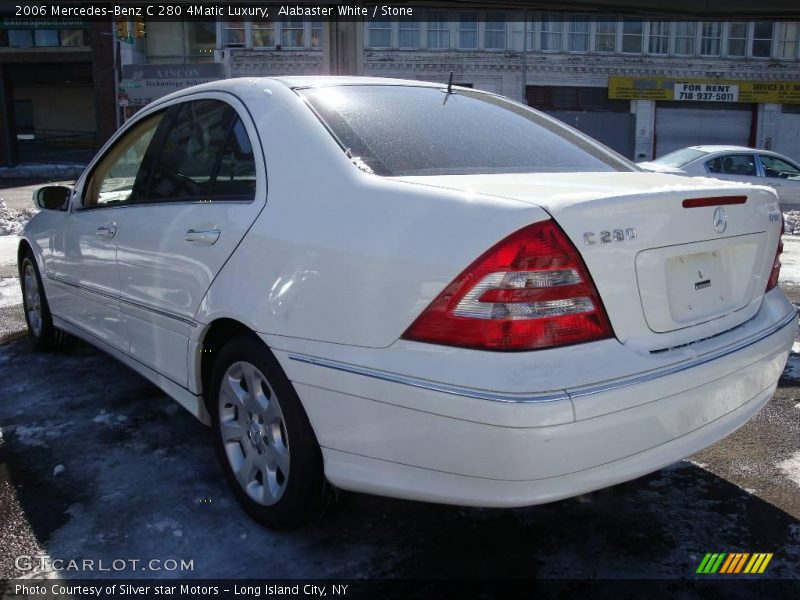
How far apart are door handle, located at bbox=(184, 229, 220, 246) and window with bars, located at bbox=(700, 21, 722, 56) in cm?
3489

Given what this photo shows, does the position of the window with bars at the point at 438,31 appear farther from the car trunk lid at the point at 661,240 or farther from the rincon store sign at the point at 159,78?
the car trunk lid at the point at 661,240

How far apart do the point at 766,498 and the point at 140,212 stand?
2904 millimetres

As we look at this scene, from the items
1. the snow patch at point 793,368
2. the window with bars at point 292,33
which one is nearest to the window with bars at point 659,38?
the window with bars at point 292,33

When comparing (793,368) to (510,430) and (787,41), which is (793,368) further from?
(787,41)

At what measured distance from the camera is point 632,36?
32438mm

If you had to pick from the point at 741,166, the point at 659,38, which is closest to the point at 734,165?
the point at 741,166

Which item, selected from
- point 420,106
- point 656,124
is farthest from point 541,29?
point 420,106

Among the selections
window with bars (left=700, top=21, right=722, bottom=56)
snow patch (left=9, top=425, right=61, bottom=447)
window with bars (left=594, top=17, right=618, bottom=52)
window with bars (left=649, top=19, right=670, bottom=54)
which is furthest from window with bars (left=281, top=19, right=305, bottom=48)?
snow patch (left=9, top=425, right=61, bottom=447)

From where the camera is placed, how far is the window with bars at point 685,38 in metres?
32.9

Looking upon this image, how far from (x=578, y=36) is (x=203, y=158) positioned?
31.7 m

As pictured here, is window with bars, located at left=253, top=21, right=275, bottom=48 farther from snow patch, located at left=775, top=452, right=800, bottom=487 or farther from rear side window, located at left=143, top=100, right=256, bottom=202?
snow patch, located at left=775, top=452, right=800, bottom=487

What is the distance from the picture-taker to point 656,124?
3269 centimetres

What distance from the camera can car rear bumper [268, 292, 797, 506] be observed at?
6.66 feet

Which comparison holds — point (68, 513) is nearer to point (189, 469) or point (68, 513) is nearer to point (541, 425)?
point (189, 469)
